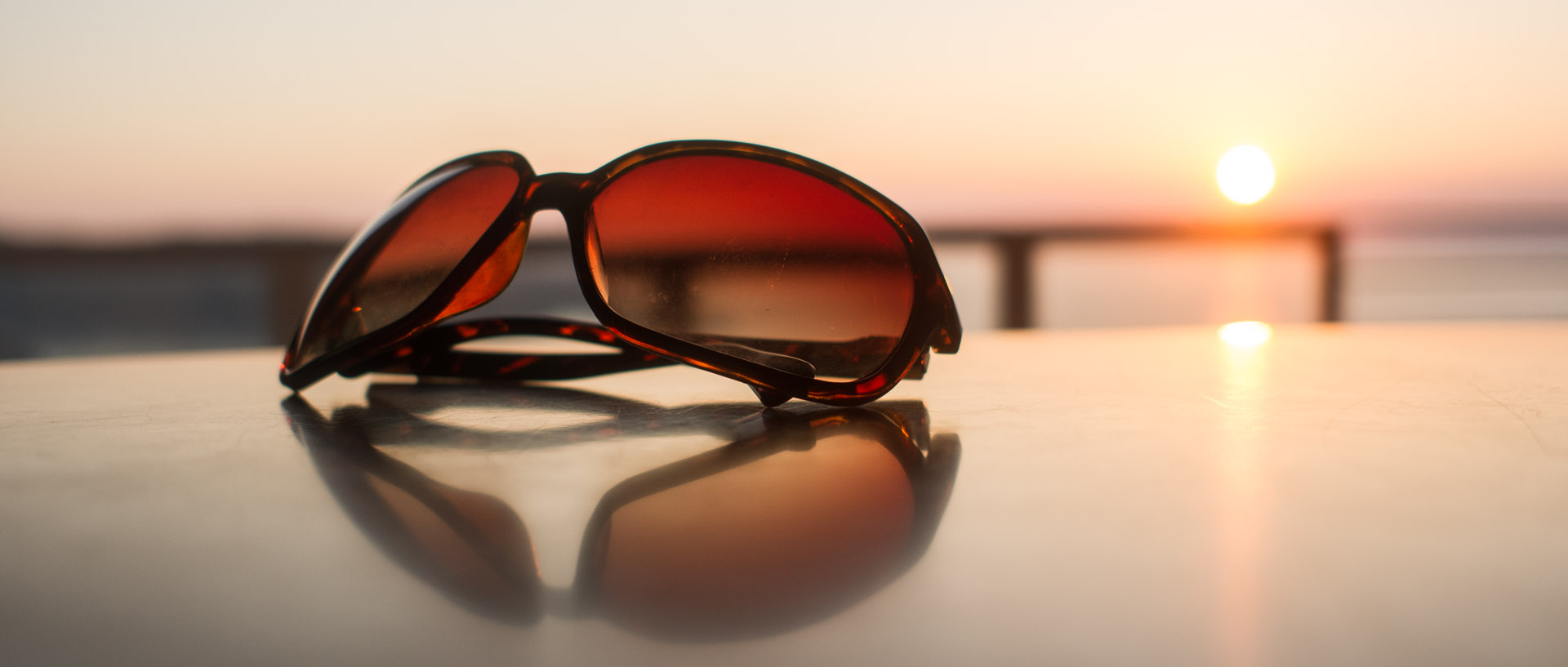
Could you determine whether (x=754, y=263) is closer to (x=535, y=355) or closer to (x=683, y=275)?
(x=683, y=275)

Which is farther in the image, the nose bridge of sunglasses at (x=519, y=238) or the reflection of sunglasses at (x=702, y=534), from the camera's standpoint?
the nose bridge of sunglasses at (x=519, y=238)

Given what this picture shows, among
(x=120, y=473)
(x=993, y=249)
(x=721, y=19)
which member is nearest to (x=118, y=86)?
(x=721, y=19)

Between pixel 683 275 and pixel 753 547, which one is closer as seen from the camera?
pixel 753 547

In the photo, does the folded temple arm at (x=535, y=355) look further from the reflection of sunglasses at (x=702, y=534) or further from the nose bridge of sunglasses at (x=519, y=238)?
the reflection of sunglasses at (x=702, y=534)

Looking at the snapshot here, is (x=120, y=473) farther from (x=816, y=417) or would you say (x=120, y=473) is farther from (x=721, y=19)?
(x=721, y=19)

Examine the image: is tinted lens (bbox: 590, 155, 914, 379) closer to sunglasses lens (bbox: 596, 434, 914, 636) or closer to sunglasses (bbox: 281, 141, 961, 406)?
sunglasses (bbox: 281, 141, 961, 406)

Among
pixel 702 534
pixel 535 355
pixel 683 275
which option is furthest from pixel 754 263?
pixel 702 534

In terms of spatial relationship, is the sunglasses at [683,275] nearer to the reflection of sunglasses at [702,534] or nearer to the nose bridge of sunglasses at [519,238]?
the nose bridge of sunglasses at [519,238]

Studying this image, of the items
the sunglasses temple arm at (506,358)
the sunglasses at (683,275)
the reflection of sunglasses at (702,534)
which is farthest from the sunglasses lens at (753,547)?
the sunglasses temple arm at (506,358)

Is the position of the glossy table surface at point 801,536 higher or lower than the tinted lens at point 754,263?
lower
